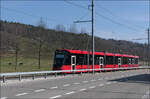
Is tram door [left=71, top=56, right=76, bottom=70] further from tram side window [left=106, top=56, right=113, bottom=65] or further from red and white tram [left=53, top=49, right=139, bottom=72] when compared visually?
tram side window [left=106, top=56, right=113, bottom=65]

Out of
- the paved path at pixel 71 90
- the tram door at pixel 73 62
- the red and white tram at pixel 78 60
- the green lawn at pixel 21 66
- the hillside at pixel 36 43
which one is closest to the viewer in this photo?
the paved path at pixel 71 90

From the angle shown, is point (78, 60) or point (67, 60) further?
point (78, 60)

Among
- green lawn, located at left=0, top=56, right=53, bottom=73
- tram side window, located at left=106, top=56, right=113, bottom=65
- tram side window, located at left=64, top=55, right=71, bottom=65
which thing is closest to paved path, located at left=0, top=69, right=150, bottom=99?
tram side window, located at left=64, top=55, right=71, bottom=65

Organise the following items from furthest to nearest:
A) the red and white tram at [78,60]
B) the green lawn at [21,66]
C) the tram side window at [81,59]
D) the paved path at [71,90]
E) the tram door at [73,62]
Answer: the green lawn at [21,66] < the tram side window at [81,59] < the tram door at [73,62] < the red and white tram at [78,60] < the paved path at [71,90]

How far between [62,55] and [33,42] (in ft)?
266

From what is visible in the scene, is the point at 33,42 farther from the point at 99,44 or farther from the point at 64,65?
the point at 64,65

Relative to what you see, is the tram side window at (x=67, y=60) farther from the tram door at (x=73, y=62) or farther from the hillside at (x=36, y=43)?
A: the hillside at (x=36, y=43)

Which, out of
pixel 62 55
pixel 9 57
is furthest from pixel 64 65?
pixel 9 57

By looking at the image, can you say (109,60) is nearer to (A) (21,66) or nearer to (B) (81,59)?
(B) (81,59)

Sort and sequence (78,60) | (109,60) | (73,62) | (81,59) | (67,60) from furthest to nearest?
(109,60), (81,59), (78,60), (73,62), (67,60)

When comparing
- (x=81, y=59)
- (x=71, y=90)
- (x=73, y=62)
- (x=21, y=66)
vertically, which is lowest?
(x=71, y=90)

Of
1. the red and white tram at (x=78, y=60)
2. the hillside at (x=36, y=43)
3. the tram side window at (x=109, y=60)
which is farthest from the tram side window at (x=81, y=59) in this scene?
the hillside at (x=36, y=43)

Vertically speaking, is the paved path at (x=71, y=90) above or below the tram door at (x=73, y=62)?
below

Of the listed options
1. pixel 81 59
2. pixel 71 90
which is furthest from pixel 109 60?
pixel 71 90
